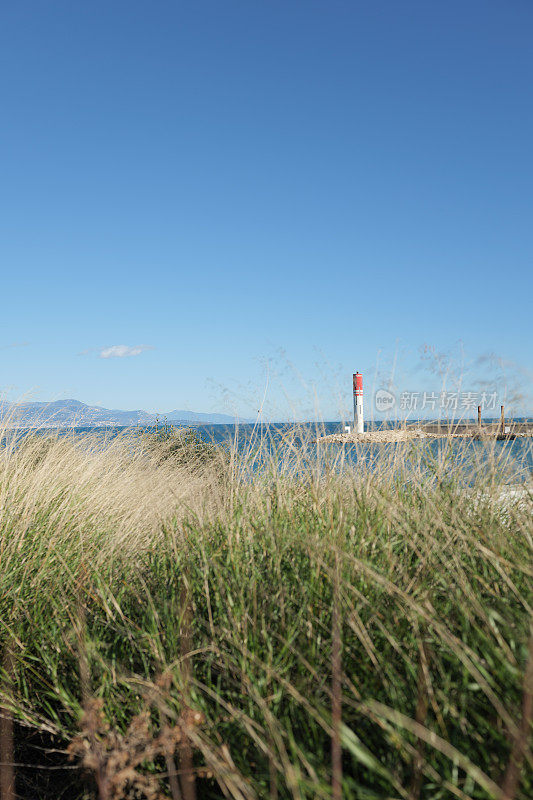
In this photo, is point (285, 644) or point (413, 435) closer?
point (285, 644)

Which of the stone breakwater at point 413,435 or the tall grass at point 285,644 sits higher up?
the stone breakwater at point 413,435

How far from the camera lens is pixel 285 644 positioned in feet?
5.22

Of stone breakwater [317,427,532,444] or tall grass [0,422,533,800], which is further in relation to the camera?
stone breakwater [317,427,532,444]

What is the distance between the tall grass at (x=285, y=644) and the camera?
1.29 metres

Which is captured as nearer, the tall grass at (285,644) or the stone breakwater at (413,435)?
the tall grass at (285,644)

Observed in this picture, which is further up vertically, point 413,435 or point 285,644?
point 413,435

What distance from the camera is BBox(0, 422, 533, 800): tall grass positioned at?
1.29m

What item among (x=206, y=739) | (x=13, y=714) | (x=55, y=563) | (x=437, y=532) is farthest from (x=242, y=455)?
(x=206, y=739)

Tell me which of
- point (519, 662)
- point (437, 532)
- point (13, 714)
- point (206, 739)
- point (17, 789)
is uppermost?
point (437, 532)

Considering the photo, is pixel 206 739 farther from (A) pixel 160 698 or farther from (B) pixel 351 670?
(B) pixel 351 670

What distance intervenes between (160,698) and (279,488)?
4.33 ft

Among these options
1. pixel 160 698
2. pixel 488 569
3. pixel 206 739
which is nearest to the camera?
pixel 206 739

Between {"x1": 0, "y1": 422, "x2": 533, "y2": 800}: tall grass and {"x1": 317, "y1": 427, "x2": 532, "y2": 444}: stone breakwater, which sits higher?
{"x1": 317, "y1": 427, "x2": 532, "y2": 444}: stone breakwater

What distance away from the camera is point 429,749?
1292 millimetres
